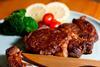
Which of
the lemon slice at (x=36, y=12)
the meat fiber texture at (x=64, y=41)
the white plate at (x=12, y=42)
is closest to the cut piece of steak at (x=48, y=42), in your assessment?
the meat fiber texture at (x=64, y=41)

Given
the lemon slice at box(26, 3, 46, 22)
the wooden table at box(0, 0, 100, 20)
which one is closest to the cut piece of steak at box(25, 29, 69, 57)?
the lemon slice at box(26, 3, 46, 22)

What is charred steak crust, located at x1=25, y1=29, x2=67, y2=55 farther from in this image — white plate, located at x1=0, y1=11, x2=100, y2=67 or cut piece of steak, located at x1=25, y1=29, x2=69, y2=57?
white plate, located at x1=0, y1=11, x2=100, y2=67

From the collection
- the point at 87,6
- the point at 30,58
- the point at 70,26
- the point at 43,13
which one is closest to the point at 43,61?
the point at 30,58

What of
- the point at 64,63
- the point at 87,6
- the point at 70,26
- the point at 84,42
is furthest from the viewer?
the point at 87,6

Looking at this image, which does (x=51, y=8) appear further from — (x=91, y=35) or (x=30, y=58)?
(x=30, y=58)

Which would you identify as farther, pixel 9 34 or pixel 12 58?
pixel 9 34

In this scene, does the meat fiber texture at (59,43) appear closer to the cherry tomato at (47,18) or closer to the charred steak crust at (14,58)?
the charred steak crust at (14,58)

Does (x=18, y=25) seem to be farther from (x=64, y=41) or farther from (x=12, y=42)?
(x=64, y=41)

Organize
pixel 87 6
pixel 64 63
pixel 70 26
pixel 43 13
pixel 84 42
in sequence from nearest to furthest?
pixel 64 63
pixel 84 42
pixel 70 26
pixel 43 13
pixel 87 6
